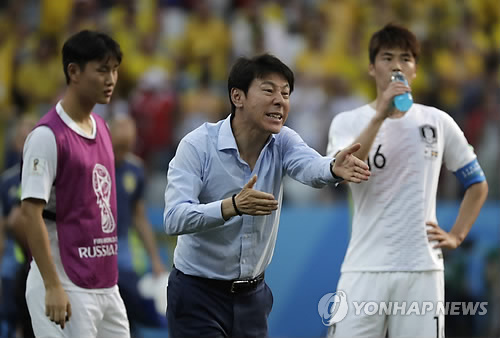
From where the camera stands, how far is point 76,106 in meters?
5.97

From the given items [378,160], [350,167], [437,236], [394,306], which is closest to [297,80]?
[378,160]

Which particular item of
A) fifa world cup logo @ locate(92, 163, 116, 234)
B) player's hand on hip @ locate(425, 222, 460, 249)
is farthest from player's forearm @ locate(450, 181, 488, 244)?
fifa world cup logo @ locate(92, 163, 116, 234)

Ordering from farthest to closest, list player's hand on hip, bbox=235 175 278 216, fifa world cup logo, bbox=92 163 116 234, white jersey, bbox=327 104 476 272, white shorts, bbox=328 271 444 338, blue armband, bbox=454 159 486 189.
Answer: blue armband, bbox=454 159 486 189, white jersey, bbox=327 104 476 272, white shorts, bbox=328 271 444 338, fifa world cup logo, bbox=92 163 116 234, player's hand on hip, bbox=235 175 278 216

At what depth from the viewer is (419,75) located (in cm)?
1337

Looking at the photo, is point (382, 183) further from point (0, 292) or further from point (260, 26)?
point (260, 26)

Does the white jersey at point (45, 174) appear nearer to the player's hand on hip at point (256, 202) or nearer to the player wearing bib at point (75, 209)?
the player wearing bib at point (75, 209)

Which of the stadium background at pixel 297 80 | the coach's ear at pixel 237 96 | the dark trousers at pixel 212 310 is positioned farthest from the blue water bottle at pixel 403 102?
the stadium background at pixel 297 80

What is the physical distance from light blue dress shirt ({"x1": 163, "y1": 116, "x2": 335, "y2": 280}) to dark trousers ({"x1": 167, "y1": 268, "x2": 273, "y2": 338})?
0.09 meters

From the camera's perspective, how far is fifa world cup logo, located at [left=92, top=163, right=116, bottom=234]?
595 centimetres

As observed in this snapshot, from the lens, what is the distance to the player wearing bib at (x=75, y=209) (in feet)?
18.5

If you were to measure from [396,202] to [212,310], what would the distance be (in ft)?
5.31

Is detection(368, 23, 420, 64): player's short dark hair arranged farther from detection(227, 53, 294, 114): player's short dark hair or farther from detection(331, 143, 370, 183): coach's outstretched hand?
detection(331, 143, 370, 183): coach's outstretched hand

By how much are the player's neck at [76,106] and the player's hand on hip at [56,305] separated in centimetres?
111

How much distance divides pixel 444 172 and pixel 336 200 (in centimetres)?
140
